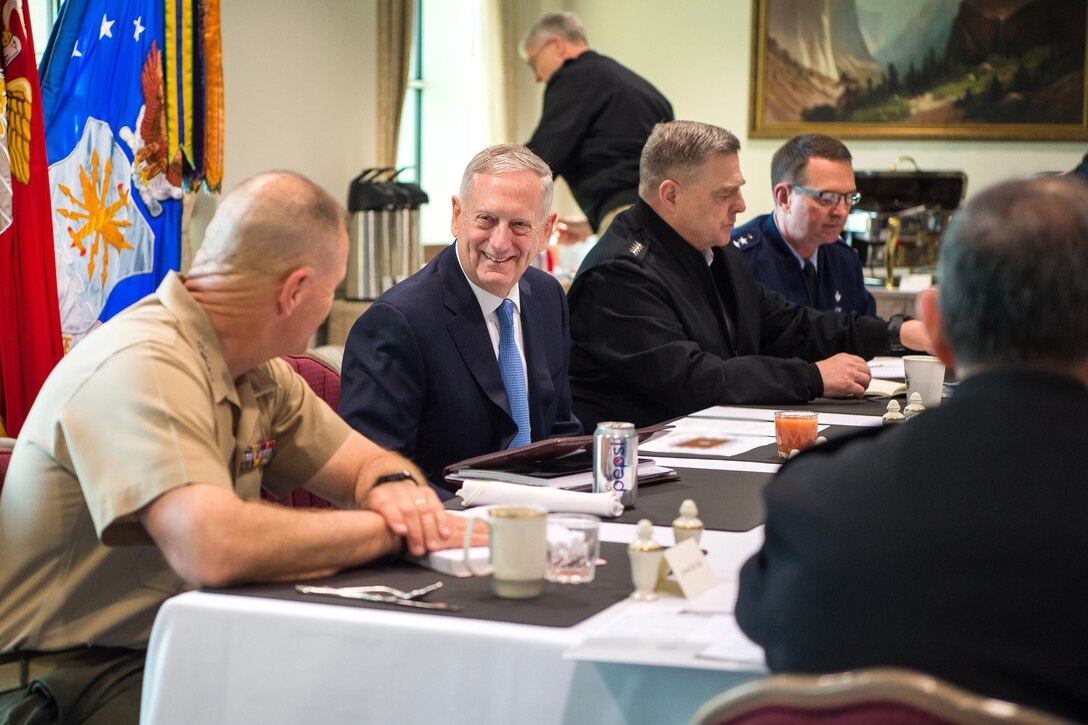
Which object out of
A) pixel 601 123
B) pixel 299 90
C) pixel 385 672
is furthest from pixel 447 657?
pixel 601 123

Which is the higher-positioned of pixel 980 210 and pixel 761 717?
pixel 980 210

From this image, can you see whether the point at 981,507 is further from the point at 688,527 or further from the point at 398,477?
the point at 398,477

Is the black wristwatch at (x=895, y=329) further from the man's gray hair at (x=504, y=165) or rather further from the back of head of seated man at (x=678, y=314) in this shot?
the man's gray hair at (x=504, y=165)

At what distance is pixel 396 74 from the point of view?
22.5 feet

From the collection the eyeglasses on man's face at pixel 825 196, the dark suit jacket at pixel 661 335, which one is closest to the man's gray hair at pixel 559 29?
the eyeglasses on man's face at pixel 825 196

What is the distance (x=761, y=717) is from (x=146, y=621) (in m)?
1.02

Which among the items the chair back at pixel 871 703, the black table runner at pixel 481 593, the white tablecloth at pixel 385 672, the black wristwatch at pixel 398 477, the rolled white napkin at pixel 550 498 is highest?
the chair back at pixel 871 703

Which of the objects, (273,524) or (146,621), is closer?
(273,524)

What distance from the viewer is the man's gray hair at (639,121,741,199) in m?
3.38

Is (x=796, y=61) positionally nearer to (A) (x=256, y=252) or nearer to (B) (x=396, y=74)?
(B) (x=396, y=74)

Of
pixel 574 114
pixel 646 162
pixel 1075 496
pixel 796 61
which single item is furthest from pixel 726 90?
pixel 1075 496

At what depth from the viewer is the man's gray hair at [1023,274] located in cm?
104

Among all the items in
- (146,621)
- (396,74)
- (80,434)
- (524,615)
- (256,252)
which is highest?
(396,74)

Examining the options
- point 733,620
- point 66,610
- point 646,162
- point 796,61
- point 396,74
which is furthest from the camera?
point 796,61
